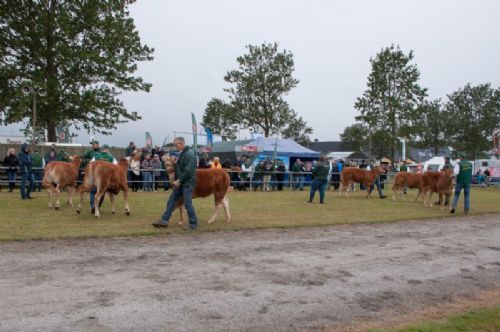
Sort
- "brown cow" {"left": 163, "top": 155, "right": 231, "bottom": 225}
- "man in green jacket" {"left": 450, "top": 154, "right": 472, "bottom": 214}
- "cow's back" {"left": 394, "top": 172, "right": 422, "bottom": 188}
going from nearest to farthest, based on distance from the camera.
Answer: "brown cow" {"left": 163, "top": 155, "right": 231, "bottom": 225} < "man in green jacket" {"left": 450, "top": 154, "right": 472, "bottom": 214} < "cow's back" {"left": 394, "top": 172, "right": 422, "bottom": 188}

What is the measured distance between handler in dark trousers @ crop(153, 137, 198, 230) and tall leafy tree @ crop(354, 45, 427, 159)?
39.4 meters

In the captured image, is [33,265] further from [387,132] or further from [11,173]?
[387,132]

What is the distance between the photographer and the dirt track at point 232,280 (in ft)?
15.0

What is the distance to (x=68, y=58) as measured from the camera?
25406 mm

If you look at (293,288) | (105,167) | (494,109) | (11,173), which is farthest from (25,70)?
(494,109)

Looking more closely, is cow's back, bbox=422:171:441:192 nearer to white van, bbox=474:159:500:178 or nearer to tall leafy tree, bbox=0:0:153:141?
tall leafy tree, bbox=0:0:153:141

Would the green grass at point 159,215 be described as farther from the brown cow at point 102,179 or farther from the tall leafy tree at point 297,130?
the tall leafy tree at point 297,130

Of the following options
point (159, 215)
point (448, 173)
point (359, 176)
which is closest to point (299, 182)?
point (359, 176)

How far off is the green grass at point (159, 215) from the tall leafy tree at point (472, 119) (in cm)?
4982

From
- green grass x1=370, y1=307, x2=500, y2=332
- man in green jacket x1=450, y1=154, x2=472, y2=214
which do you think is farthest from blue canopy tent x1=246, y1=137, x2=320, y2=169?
green grass x1=370, y1=307, x2=500, y2=332

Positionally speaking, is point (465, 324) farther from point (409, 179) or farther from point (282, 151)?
point (282, 151)

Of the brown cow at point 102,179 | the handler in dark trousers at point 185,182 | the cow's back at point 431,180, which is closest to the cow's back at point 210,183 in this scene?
the handler in dark trousers at point 185,182

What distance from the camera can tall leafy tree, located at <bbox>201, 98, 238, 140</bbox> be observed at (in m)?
53.8

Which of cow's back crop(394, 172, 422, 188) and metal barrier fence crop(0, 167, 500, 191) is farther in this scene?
metal barrier fence crop(0, 167, 500, 191)
